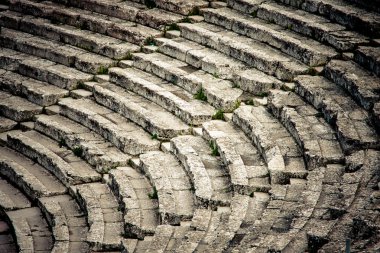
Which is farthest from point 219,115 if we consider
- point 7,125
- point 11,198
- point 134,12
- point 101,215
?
point 134,12

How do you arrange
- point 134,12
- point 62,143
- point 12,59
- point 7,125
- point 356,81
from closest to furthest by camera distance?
1. point 356,81
2. point 62,143
3. point 7,125
4. point 12,59
5. point 134,12

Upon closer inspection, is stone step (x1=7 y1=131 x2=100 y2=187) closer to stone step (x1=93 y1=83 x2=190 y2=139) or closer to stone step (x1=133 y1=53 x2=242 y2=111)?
stone step (x1=93 y1=83 x2=190 y2=139)

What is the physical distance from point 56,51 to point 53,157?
10.3 feet

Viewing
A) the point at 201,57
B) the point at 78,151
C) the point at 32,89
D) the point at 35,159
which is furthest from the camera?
the point at 32,89

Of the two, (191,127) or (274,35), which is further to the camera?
(274,35)

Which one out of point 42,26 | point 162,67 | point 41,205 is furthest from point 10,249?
point 42,26

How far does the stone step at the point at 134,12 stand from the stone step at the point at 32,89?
7.09 ft

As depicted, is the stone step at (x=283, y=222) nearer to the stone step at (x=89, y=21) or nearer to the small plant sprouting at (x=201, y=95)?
the small plant sprouting at (x=201, y=95)

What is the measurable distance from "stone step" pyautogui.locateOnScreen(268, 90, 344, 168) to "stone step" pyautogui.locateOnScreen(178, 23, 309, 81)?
21.0 inches

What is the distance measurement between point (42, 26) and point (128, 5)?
175 centimetres

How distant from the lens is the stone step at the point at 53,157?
1134 centimetres

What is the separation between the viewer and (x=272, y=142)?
10.3m

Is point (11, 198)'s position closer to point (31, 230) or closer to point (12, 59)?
point (31, 230)

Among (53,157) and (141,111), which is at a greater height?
(141,111)
